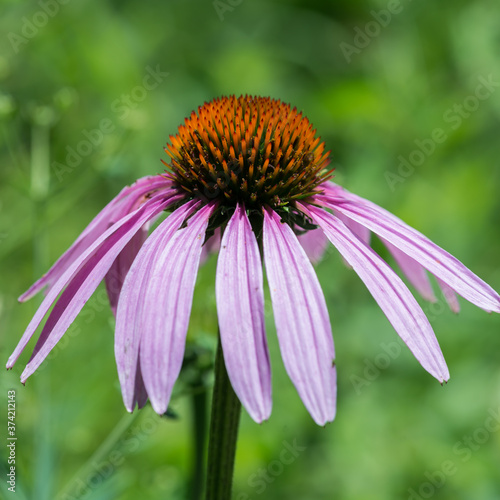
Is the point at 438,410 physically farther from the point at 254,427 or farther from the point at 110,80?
the point at 110,80

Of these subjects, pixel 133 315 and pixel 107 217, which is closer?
pixel 133 315

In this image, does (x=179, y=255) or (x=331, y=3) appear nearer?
(x=179, y=255)

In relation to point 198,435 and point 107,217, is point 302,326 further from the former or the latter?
point 198,435

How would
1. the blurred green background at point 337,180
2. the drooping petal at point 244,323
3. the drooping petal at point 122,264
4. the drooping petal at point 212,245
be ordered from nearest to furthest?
the drooping petal at point 244,323 → the drooping petal at point 122,264 → the drooping petal at point 212,245 → the blurred green background at point 337,180

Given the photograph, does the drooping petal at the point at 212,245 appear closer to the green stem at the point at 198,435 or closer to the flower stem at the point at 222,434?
the green stem at the point at 198,435

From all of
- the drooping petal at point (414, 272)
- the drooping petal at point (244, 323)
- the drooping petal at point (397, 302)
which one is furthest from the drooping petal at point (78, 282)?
the drooping petal at point (414, 272)

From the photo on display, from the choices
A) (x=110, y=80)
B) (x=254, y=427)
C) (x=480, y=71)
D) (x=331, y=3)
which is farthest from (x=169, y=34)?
(x=254, y=427)

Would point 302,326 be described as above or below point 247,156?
below

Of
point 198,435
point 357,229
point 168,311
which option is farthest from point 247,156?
point 198,435
